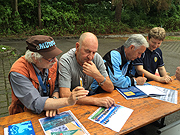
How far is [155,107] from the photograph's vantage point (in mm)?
1903

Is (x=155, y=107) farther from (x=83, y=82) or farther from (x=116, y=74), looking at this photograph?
(x=83, y=82)

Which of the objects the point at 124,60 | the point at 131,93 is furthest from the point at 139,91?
the point at 124,60

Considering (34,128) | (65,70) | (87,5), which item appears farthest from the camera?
(87,5)

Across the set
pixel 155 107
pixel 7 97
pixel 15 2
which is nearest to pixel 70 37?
pixel 15 2

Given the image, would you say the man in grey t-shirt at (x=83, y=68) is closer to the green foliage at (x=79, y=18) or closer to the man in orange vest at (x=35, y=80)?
the man in orange vest at (x=35, y=80)

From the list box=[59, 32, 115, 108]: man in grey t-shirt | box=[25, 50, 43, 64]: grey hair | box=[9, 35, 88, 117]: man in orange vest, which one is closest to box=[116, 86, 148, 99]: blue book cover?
box=[59, 32, 115, 108]: man in grey t-shirt

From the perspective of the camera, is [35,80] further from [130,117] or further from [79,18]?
[79,18]

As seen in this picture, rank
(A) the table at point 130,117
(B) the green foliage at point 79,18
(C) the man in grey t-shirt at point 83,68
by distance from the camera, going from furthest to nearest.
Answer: (B) the green foliage at point 79,18, (C) the man in grey t-shirt at point 83,68, (A) the table at point 130,117

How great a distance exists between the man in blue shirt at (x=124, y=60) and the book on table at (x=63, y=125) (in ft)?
3.32

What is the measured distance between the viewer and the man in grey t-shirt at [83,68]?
2.00 m

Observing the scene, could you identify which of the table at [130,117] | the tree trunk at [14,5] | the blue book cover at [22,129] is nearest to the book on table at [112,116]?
the table at [130,117]

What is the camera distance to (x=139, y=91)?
7.48 feet

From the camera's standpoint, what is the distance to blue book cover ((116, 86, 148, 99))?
2120 millimetres

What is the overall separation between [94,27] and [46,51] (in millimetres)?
10640
